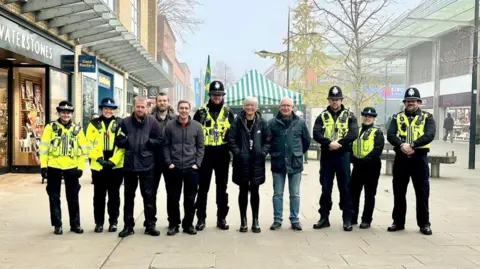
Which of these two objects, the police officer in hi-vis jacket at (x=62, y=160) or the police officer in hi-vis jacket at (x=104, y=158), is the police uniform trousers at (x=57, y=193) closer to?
the police officer in hi-vis jacket at (x=62, y=160)

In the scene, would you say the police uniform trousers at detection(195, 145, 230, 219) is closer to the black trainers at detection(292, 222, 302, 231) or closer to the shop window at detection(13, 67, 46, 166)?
the black trainers at detection(292, 222, 302, 231)

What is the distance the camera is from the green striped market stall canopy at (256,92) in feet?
60.9

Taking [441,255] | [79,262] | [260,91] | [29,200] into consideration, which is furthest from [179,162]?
[260,91]

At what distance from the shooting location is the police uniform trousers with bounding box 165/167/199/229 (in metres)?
6.77

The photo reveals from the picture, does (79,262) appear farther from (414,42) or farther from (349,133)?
(414,42)

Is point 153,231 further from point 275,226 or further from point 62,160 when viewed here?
point 275,226

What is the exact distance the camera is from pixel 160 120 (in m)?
7.26

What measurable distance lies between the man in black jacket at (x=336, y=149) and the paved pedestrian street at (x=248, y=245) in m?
0.32

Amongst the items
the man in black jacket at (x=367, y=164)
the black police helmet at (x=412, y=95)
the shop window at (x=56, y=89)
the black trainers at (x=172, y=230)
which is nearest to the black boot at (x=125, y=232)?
the black trainers at (x=172, y=230)

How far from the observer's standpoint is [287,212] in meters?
8.48

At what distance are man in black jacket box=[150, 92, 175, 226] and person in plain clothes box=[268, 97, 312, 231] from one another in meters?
1.50

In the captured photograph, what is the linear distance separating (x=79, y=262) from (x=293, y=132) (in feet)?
10.7

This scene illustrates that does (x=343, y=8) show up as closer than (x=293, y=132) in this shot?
No

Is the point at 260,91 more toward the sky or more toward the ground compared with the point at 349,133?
more toward the sky
